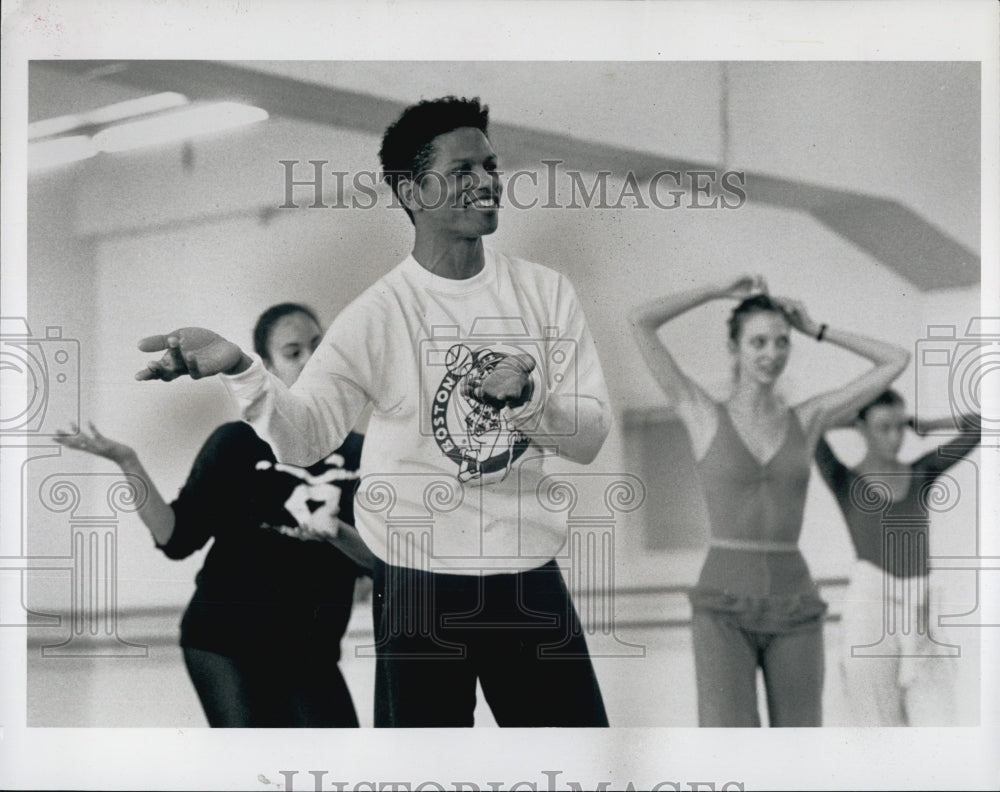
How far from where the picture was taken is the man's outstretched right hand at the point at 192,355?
2.48 meters

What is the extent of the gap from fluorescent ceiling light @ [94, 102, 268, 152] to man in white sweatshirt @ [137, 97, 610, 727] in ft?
1.21

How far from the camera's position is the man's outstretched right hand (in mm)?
2480

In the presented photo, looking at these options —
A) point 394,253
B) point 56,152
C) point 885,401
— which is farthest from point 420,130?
point 885,401

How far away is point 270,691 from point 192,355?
2.79 ft

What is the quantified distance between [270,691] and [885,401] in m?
1.68

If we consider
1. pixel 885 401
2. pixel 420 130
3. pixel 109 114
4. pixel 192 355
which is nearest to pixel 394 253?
pixel 420 130

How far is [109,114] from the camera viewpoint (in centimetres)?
251

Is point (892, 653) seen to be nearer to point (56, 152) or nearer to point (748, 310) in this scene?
point (748, 310)

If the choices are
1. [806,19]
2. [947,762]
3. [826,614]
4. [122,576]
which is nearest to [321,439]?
[122,576]

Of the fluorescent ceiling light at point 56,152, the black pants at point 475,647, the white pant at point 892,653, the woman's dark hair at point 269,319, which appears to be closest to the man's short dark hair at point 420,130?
the woman's dark hair at point 269,319

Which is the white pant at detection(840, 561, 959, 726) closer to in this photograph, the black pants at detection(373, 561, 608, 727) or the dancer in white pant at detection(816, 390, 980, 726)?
the dancer in white pant at detection(816, 390, 980, 726)

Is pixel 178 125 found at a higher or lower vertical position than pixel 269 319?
higher

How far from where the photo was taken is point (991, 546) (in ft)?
8.30

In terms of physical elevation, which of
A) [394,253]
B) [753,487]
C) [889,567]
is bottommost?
[889,567]
